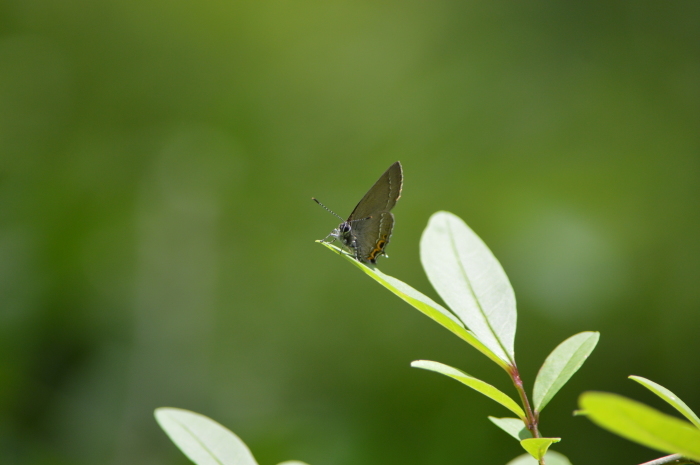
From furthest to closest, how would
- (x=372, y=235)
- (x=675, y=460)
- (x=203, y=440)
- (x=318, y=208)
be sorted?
(x=318, y=208), (x=372, y=235), (x=203, y=440), (x=675, y=460)

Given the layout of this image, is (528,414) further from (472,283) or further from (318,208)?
(318,208)

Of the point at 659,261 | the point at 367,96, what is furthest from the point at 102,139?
the point at 659,261

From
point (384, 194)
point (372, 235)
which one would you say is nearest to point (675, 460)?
point (384, 194)

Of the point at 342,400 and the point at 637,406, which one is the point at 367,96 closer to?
the point at 342,400

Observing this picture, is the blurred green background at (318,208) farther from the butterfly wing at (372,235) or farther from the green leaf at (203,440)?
the green leaf at (203,440)

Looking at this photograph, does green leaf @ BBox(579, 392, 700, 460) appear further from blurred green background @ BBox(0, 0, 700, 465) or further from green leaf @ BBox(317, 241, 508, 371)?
blurred green background @ BBox(0, 0, 700, 465)

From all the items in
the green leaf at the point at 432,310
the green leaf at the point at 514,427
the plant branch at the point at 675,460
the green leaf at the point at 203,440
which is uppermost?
the plant branch at the point at 675,460

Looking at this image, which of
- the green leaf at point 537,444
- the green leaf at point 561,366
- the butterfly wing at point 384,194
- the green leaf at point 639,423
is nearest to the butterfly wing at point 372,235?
the butterfly wing at point 384,194
